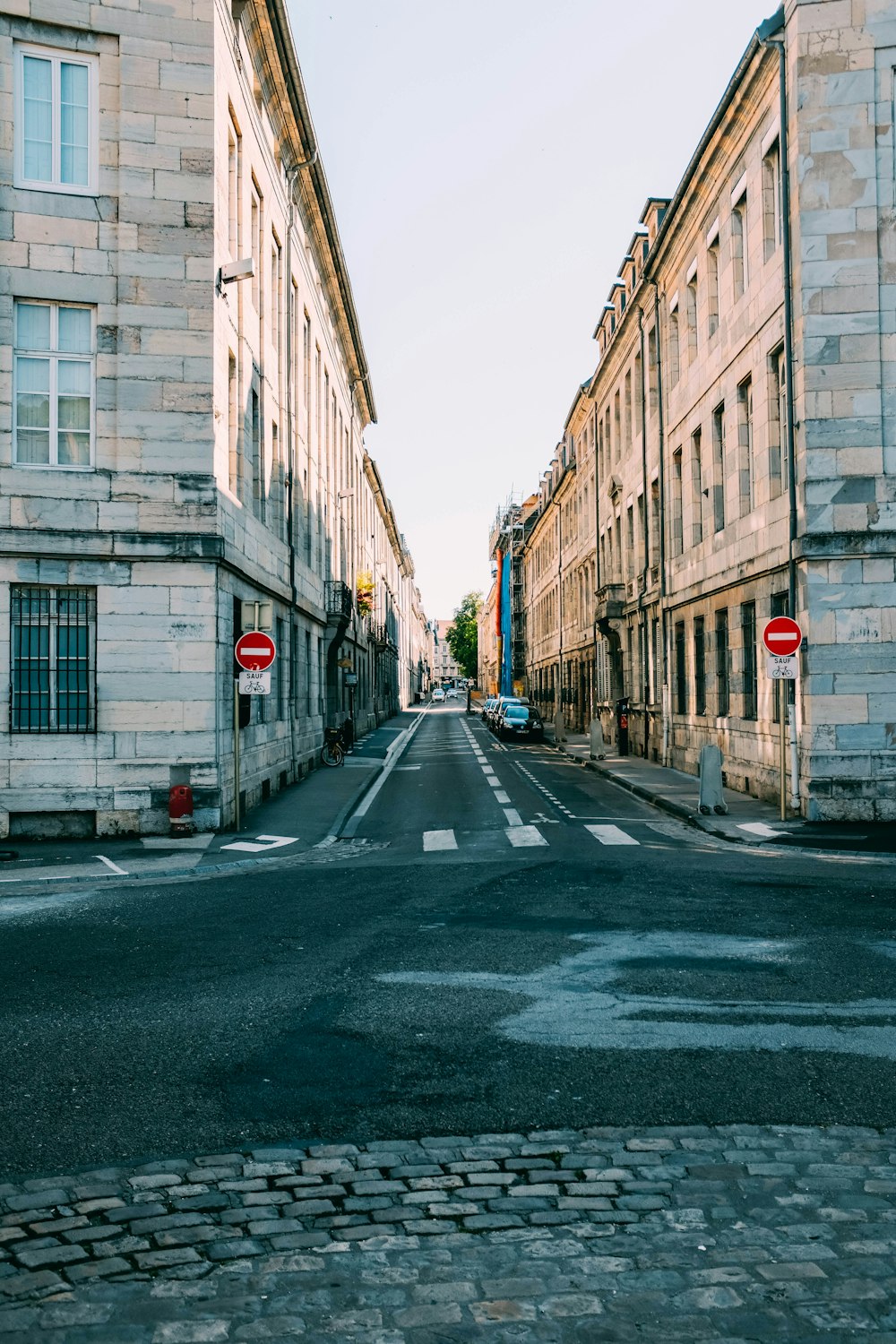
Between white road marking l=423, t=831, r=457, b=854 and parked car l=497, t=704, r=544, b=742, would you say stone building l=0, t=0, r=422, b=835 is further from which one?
parked car l=497, t=704, r=544, b=742

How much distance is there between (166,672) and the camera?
16.4m

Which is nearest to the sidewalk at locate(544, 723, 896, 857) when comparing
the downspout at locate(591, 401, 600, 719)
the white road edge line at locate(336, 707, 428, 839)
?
the white road edge line at locate(336, 707, 428, 839)

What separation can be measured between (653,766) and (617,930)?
20.9 metres

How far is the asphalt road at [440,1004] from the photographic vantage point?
5090mm

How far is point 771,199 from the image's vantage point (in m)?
20.2

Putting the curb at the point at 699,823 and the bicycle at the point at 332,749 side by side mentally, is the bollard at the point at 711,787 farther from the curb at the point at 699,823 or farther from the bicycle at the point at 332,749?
the bicycle at the point at 332,749

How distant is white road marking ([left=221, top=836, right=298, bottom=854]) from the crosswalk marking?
4.50 meters

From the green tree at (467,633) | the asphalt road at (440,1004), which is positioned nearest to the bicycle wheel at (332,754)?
the asphalt road at (440,1004)

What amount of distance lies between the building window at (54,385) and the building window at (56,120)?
1937 millimetres

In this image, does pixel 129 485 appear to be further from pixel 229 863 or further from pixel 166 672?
pixel 229 863

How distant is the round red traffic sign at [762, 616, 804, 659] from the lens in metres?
16.5

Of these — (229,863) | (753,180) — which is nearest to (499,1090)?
(229,863)

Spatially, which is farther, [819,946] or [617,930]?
[617,930]

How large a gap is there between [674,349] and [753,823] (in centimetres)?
1717
